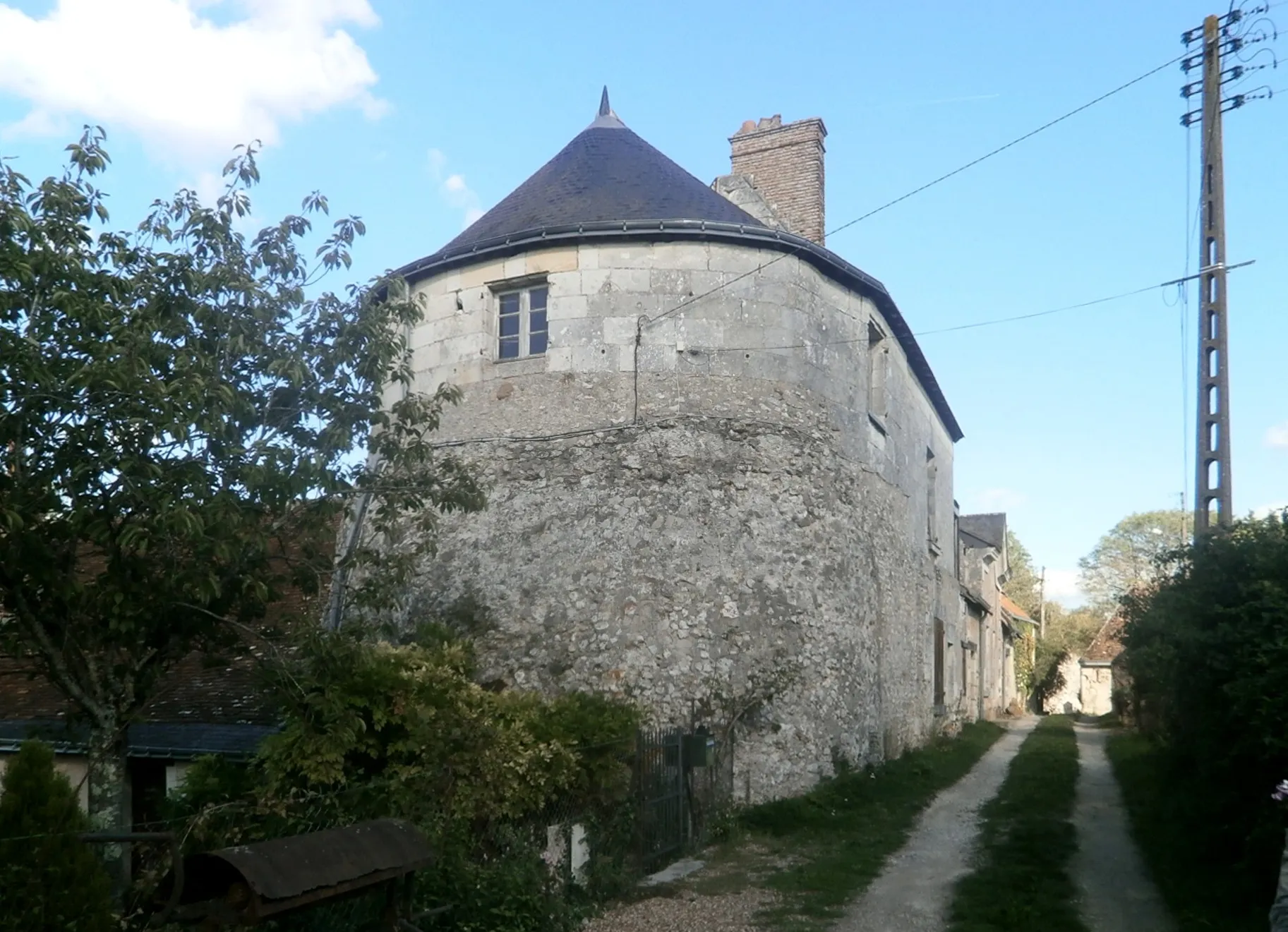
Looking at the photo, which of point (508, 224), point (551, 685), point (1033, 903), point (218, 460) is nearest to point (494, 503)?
point (551, 685)

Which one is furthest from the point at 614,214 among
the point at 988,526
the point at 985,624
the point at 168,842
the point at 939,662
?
the point at 988,526

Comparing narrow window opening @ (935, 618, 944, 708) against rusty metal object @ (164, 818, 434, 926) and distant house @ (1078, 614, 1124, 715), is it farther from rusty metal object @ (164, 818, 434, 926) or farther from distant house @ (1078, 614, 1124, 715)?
distant house @ (1078, 614, 1124, 715)

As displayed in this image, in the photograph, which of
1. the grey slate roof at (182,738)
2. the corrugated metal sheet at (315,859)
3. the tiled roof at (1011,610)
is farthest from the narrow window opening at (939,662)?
the tiled roof at (1011,610)

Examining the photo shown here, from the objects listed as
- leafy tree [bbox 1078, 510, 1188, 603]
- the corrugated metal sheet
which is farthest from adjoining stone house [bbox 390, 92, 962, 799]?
leafy tree [bbox 1078, 510, 1188, 603]

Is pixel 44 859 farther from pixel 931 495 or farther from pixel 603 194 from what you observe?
pixel 931 495

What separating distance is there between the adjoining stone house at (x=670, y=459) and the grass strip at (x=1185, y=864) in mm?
3345

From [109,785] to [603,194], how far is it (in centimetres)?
953

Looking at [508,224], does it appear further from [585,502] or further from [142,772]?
[142,772]

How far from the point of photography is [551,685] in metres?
12.1

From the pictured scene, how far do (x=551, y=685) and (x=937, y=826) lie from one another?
14.8 feet

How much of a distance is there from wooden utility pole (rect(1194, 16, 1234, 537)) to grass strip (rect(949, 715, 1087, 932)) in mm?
3779

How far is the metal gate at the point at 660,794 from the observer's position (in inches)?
377

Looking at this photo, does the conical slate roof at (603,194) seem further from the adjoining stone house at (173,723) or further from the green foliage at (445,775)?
the green foliage at (445,775)

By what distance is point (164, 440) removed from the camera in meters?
7.24
